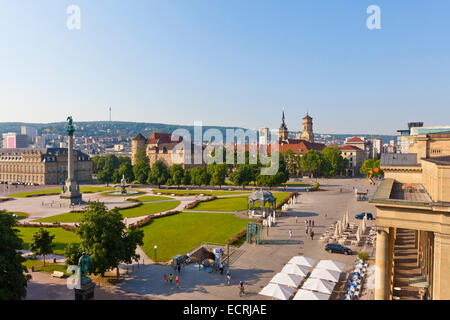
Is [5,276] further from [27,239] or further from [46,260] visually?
[27,239]

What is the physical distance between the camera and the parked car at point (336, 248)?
3568 centimetres

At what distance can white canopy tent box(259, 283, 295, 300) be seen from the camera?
899 inches

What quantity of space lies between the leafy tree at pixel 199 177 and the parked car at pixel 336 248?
65154mm

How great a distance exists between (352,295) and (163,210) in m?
44.0

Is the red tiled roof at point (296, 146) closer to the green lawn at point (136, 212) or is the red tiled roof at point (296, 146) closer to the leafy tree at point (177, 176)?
the leafy tree at point (177, 176)

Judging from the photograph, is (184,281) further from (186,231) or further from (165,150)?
(165,150)

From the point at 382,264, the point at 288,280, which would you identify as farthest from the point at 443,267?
the point at 288,280

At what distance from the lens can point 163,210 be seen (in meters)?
62.9

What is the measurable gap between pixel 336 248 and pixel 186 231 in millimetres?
19974

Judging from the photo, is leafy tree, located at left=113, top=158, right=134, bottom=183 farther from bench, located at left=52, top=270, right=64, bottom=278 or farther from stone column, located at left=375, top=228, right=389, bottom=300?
stone column, located at left=375, top=228, right=389, bottom=300

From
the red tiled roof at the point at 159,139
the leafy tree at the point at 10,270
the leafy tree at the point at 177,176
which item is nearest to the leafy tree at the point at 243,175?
the leafy tree at the point at 177,176

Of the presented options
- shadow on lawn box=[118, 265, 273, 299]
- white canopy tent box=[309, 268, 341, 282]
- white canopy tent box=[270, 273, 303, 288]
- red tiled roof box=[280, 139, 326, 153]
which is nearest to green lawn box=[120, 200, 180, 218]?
shadow on lawn box=[118, 265, 273, 299]
